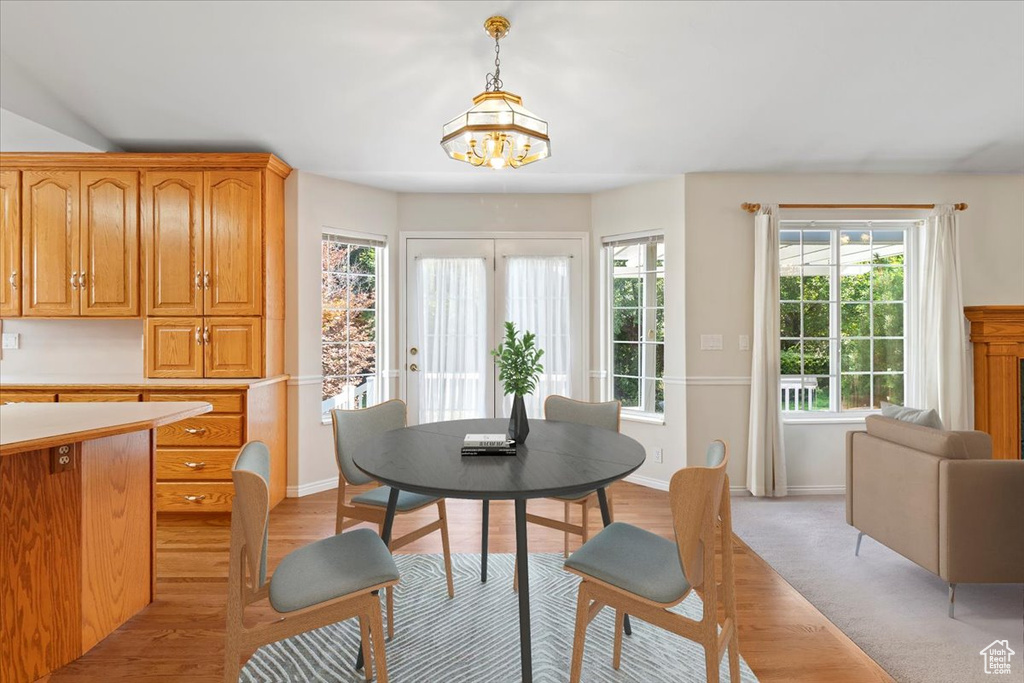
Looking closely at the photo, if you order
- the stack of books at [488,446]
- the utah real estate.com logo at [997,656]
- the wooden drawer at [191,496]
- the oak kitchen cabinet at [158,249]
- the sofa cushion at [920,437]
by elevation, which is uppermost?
the oak kitchen cabinet at [158,249]

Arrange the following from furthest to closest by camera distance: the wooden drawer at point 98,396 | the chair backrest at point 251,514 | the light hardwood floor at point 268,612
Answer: the wooden drawer at point 98,396
the light hardwood floor at point 268,612
the chair backrest at point 251,514

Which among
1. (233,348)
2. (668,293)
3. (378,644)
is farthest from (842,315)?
(233,348)

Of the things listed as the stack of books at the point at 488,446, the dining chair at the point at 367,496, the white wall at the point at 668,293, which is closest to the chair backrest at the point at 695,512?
the stack of books at the point at 488,446

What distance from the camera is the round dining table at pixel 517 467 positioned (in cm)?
150

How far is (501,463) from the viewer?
1.77m

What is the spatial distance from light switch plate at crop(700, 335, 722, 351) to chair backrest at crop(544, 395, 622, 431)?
151 cm

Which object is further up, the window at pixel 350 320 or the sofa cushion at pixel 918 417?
the window at pixel 350 320

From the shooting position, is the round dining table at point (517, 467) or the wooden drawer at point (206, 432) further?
the wooden drawer at point (206, 432)

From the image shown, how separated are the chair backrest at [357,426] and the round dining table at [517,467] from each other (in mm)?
205

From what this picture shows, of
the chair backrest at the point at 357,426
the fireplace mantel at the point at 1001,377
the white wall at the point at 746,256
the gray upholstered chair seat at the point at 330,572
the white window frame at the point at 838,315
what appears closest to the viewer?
the gray upholstered chair seat at the point at 330,572

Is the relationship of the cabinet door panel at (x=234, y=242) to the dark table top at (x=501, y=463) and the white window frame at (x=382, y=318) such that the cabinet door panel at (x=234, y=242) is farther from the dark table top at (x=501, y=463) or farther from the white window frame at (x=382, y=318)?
the dark table top at (x=501, y=463)

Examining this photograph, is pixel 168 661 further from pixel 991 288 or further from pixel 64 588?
pixel 991 288

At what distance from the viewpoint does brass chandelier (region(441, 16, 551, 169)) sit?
80.0 inches

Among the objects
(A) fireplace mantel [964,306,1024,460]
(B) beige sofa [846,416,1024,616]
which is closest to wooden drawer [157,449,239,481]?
(B) beige sofa [846,416,1024,616]
